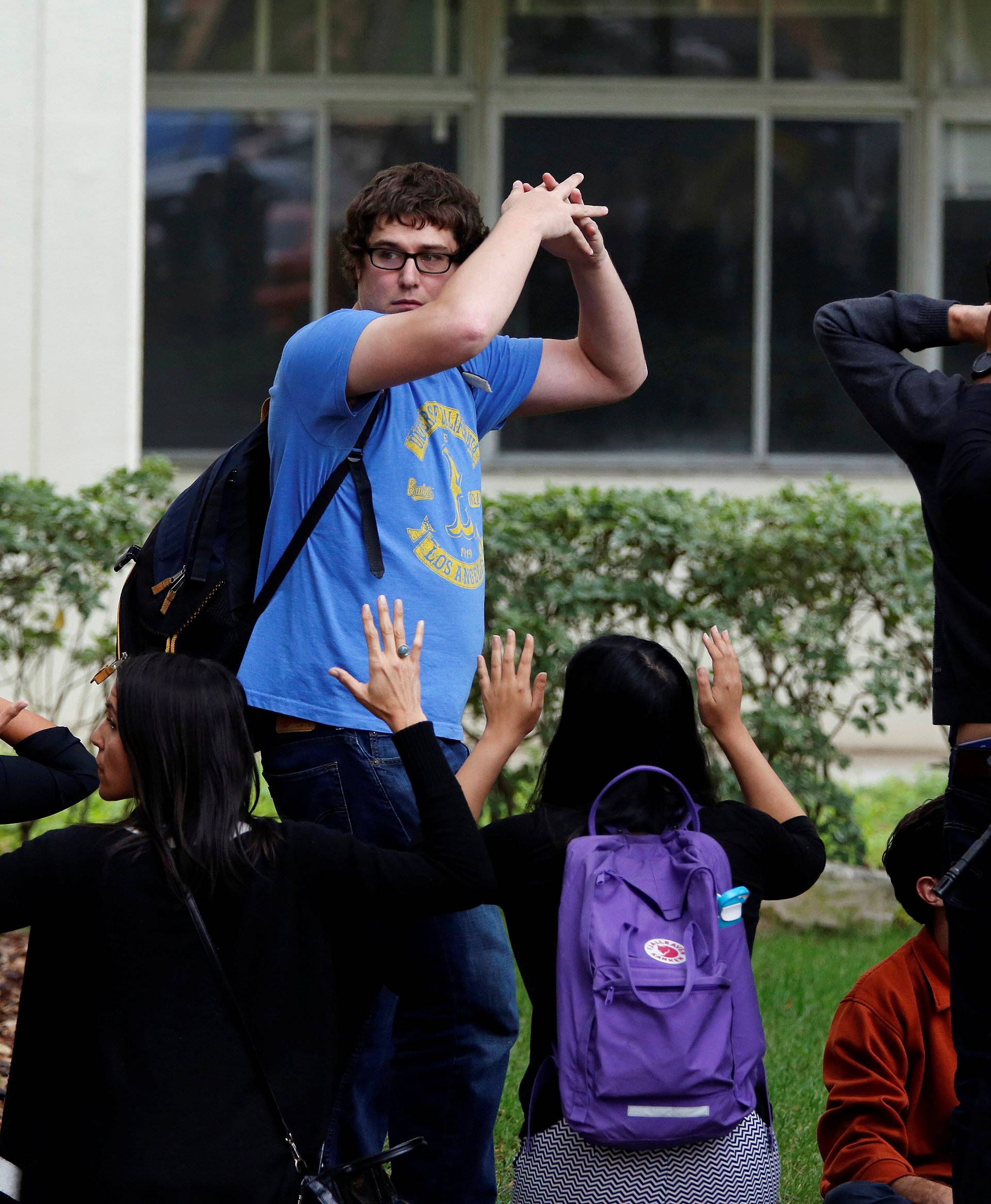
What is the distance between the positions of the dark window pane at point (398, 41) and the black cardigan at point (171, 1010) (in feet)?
25.4

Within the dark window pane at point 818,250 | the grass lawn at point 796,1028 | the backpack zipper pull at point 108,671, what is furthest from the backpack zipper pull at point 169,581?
the dark window pane at point 818,250

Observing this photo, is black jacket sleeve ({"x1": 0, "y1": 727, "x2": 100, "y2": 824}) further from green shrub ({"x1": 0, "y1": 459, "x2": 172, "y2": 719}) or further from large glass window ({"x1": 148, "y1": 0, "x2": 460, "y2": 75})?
large glass window ({"x1": 148, "y1": 0, "x2": 460, "y2": 75})

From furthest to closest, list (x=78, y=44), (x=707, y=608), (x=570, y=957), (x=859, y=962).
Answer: (x=78, y=44), (x=707, y=608), (x=859, y=962), (x=570, y=957)

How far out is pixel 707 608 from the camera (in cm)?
586

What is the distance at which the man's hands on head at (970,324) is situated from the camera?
2598mm

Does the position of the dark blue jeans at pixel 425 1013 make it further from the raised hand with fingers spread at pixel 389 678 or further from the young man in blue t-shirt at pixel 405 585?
the raised hand with fingers spread at pixel 389 678

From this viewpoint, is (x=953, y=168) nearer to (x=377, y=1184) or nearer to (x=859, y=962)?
(x=859, y=962)

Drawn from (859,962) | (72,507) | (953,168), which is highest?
(953,168)

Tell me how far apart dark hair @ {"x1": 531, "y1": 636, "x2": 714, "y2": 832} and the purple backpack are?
0.11m

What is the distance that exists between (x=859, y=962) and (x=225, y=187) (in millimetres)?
6175

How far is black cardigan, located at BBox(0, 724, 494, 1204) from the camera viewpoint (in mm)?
2324

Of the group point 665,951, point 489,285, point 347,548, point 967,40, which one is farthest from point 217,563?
point 967,40

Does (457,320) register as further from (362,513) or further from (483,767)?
(483,767)

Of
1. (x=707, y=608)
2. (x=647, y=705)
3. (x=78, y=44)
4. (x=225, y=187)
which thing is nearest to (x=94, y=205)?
(x=78, y=44)
